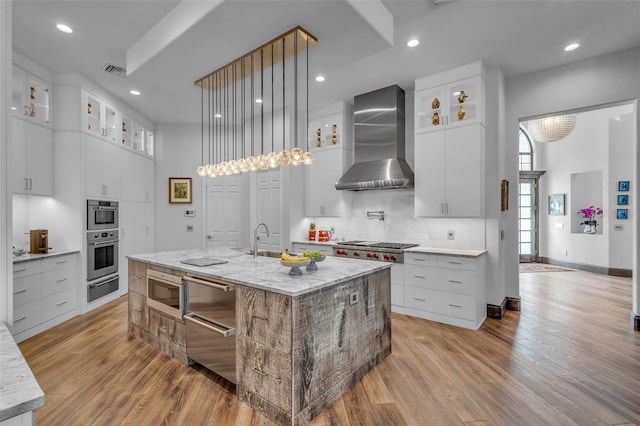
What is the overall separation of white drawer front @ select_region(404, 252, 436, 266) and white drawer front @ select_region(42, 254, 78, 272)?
4.34 m

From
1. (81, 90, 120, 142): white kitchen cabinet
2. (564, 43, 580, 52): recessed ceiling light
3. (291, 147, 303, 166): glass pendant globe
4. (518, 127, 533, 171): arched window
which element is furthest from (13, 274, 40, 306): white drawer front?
(518, 127, 533, 171): arched window

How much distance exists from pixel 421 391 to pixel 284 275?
139 centimetres

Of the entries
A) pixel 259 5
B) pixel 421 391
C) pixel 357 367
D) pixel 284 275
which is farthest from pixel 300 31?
pixel 421 391

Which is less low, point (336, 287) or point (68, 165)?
point (68, 165)

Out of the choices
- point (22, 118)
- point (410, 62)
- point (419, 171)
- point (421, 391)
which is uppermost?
point (410, 62)

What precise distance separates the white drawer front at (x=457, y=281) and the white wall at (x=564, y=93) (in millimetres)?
1018

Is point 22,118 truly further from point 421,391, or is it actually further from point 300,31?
point 421,391

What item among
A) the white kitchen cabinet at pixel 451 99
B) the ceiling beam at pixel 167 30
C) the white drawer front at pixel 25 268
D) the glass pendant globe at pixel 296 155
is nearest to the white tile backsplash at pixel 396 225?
the white kitchen cabinet at pixel 451 99

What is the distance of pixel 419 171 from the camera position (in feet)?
14.2

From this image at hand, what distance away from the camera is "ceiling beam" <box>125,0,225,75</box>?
8.46ft

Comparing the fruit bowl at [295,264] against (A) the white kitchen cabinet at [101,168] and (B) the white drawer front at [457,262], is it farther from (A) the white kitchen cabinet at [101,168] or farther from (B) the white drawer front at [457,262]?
(A) the white kitchen cabinet at [101,168]

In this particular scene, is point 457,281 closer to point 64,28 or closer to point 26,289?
point 26,289

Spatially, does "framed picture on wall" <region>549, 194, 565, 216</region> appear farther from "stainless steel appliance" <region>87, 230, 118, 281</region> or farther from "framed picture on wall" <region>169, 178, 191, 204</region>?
"stainless steel appliance" <region>87, 230, 118, 281</region>

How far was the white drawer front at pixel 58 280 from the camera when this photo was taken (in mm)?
3691
